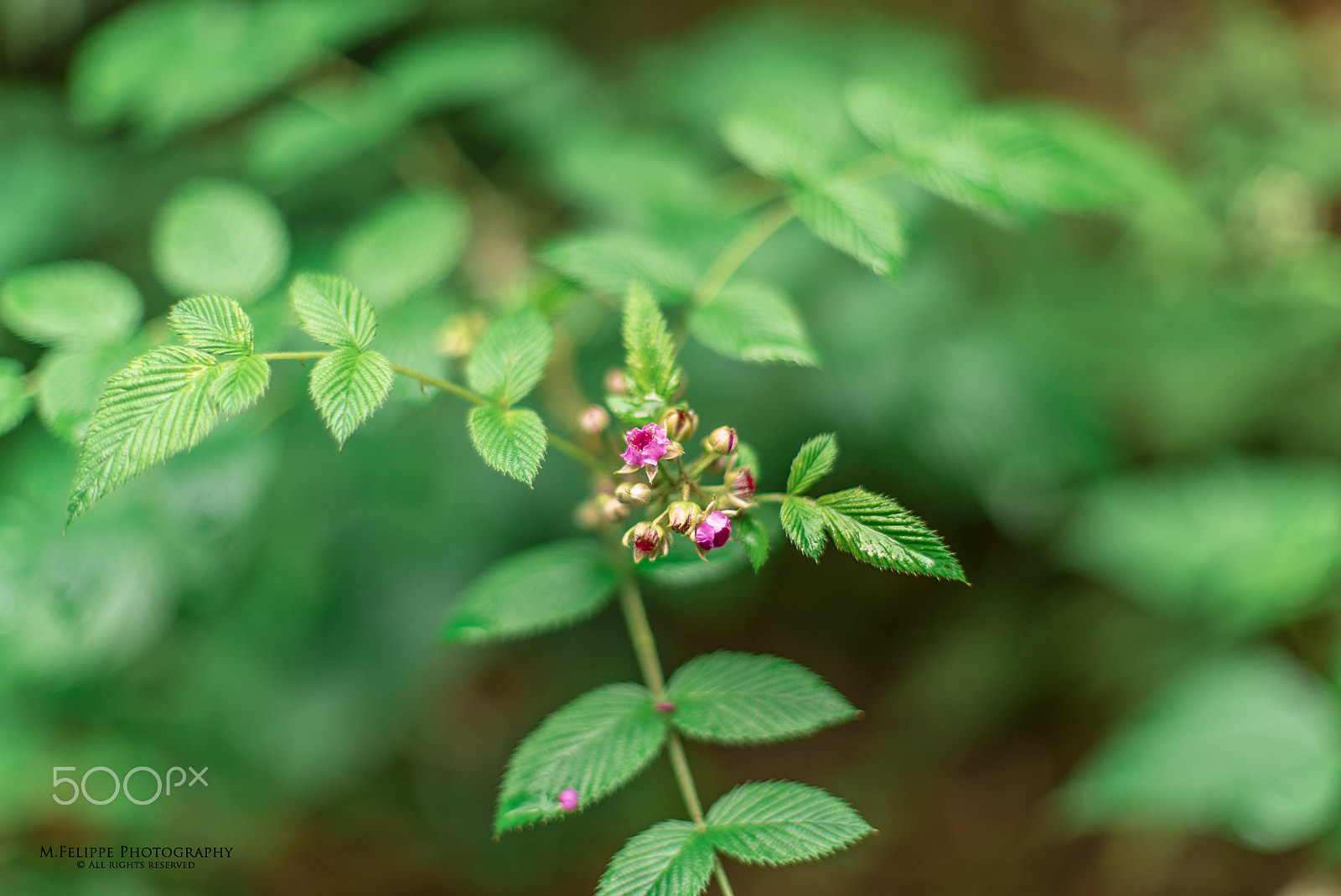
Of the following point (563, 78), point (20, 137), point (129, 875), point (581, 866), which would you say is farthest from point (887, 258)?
point (20, 137)

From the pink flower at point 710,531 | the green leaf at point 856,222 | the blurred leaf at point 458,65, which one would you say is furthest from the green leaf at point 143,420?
the blurred leaf at point 458,65

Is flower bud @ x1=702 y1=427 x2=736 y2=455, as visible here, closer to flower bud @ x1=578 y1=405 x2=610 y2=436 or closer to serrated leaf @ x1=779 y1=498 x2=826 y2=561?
serrated leaf @ x1=779 y1=498 x2=826 y2=561

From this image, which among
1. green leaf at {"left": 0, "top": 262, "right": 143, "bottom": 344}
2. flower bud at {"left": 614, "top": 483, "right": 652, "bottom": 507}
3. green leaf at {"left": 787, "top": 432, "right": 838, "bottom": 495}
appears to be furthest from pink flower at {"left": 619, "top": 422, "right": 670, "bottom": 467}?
green leaf at {"left": 0, "top": 262, "right": 143, "bottom": 344}

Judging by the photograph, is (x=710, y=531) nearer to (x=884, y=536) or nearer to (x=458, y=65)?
(x=884, y=536)

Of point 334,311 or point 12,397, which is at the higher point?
point 334,311

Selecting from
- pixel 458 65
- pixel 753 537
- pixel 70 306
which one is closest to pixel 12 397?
pixel 70 306
